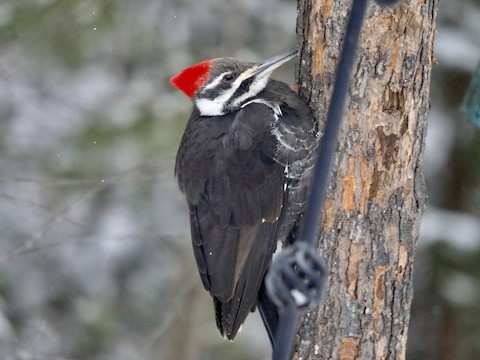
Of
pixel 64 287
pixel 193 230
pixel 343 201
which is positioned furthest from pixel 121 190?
pixel 343 201

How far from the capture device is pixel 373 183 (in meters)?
2.92

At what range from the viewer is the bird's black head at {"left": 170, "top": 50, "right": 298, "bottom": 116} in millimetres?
3477

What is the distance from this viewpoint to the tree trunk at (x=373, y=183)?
2895mm

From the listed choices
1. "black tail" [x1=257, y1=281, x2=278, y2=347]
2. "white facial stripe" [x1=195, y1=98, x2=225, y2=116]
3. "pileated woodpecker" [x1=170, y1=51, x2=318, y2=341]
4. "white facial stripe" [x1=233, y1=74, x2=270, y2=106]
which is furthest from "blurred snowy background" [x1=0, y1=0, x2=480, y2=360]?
"black tail" [x1=257, y1=281, x2=278, y2=347]

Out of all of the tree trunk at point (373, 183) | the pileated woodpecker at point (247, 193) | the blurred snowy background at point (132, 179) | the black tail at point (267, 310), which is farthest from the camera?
the blurred snowy background at point (132, 179)

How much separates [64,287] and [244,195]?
12.2 ft

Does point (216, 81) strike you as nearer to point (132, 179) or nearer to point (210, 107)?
point (210, 107)

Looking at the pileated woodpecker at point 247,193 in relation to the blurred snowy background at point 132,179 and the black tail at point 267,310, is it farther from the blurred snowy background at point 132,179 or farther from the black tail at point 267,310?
the blurred snowy background at point 132,179

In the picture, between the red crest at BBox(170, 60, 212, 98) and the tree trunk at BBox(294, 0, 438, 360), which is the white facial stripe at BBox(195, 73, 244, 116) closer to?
the red crest at BBox(170, 60, 212, 98)

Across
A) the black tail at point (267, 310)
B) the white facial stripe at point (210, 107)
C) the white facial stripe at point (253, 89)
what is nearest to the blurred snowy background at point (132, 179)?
the white facial stripe at point (210, 107)

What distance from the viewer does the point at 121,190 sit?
6.27m

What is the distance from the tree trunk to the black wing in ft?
1.00

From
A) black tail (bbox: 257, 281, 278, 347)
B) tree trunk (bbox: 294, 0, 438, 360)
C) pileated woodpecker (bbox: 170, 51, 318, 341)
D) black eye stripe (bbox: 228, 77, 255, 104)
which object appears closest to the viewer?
tree trunk (bbox: 294, 0, 438, 360)

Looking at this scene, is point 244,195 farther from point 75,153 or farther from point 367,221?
point 75,153
